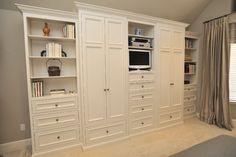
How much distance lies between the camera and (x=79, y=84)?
A: 2477 millimetres

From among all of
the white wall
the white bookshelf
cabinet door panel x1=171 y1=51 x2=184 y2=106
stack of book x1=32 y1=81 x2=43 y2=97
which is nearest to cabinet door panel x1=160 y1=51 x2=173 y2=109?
cabinet door panel x1=171 y1=51 x2=184 y2=106

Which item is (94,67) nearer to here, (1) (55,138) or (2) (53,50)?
(2) (53,50)

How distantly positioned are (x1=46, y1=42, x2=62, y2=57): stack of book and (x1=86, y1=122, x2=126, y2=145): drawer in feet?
4.47

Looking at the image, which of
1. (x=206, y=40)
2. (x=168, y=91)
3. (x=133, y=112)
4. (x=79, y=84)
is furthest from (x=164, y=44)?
(x=79, y=84)

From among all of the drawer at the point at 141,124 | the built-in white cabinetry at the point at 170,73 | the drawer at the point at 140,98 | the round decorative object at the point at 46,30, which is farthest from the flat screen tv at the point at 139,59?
the round decorative object at the point at 46,30

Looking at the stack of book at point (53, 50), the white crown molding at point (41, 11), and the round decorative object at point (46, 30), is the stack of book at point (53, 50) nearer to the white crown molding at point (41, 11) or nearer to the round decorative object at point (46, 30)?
the round decorative object at point (46, 30)

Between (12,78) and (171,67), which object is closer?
(12,78)

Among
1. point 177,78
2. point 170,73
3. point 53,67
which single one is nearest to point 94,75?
point 53,67

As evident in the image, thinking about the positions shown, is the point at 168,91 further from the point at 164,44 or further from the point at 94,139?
the point at 94,139

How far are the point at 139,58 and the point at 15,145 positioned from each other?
273cm

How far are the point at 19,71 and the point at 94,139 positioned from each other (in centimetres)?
174

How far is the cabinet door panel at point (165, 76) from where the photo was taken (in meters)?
3.22

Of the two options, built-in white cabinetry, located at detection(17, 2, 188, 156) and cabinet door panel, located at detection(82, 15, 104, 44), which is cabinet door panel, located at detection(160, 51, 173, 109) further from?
cabinet door panel, located at detection(82, 15, 104, 44)

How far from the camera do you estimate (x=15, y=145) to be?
8.38 ft
